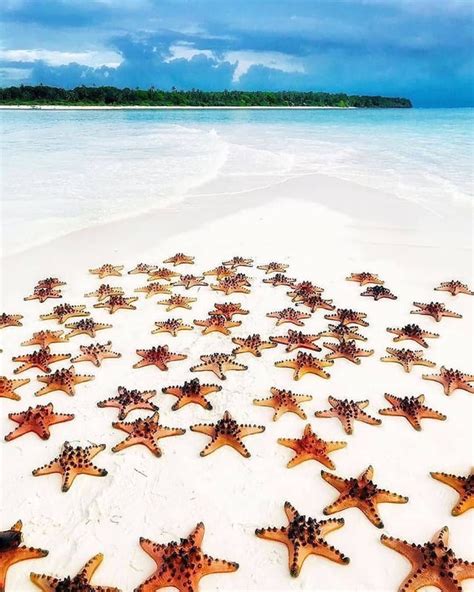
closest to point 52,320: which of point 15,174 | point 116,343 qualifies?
point 116,343

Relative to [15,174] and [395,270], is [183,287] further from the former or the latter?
[15,174]

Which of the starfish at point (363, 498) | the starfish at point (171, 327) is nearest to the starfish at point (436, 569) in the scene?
the starfish at point (363, 498)

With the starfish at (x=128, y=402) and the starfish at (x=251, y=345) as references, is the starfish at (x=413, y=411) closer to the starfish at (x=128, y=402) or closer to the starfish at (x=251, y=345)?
the starfish at (x=251, y=345)

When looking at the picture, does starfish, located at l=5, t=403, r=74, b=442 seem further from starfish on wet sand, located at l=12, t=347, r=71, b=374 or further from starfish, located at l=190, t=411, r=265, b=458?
starfish, located at l=190, t=411, r=265, b=458

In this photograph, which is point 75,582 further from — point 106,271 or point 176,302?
point 106,271

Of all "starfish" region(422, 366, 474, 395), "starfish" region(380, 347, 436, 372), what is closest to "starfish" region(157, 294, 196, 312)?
"starfish" region(380, 347, 436, 372)

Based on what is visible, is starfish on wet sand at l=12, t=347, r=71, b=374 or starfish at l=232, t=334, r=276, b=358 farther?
starfish at l=232, t=334, r=276, b=358
